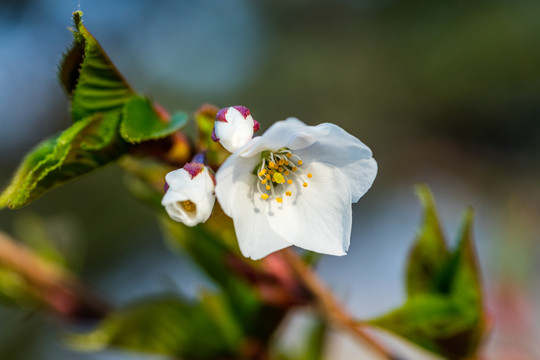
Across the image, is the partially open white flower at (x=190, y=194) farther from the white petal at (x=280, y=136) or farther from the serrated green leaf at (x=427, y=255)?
the serrated green leaf at (x=427, y=255)

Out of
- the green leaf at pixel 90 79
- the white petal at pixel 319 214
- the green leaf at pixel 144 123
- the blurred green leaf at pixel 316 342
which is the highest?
the green leaf at pixel 90 79

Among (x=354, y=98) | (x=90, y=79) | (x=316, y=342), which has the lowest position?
(x=354, y=98)

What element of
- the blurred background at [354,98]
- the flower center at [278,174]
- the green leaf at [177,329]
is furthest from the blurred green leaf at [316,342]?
the blurred background at [354,98]

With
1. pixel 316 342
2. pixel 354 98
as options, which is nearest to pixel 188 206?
pixel 316 342

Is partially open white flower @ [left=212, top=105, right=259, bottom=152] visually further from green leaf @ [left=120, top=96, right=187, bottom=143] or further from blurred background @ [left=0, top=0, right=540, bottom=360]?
blurred background @ [left=0, top=0, right=540, bottom=360]

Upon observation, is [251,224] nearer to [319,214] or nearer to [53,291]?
[319,214]

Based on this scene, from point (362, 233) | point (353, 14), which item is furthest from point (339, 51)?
point (362, 233)
